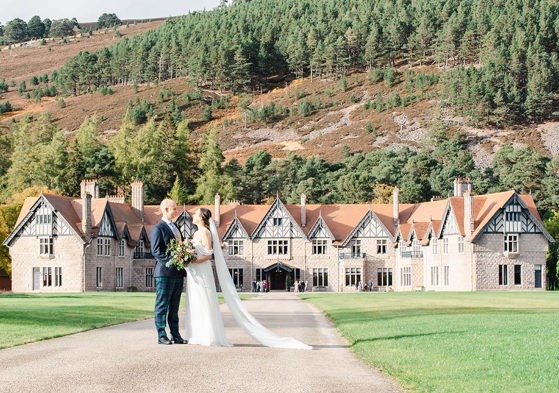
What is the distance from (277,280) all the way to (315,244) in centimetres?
498

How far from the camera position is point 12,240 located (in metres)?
79.8

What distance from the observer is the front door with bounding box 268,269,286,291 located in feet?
287

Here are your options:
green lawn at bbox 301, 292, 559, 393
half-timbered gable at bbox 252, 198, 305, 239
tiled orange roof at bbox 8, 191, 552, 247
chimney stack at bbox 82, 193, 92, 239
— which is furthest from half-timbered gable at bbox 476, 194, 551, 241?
green lawn at bbox 301, 292, 559, 393

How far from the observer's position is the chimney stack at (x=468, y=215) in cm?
7475

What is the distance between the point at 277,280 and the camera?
289ft

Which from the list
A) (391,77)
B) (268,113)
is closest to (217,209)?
(268,113)

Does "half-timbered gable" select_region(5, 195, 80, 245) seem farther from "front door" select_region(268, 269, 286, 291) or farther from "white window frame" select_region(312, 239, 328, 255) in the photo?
"white window frame" select_region(312, 239, 328, 255)

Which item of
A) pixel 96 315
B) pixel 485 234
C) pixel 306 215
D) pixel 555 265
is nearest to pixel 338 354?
pixel 96 315

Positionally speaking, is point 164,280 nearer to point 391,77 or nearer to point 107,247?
point 107,247

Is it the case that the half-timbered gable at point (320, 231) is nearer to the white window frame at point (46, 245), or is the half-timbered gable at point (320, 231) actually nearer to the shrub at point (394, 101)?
the white window frame at point (46, 245)

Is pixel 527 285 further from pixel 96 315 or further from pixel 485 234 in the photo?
pixel 96 315

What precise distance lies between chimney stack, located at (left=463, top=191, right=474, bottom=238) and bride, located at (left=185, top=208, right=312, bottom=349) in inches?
2261

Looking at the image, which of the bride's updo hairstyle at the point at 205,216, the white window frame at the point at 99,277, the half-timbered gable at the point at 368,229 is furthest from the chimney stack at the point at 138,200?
the bride's updo hairstyle at the point at 205,216

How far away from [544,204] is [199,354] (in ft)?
313
